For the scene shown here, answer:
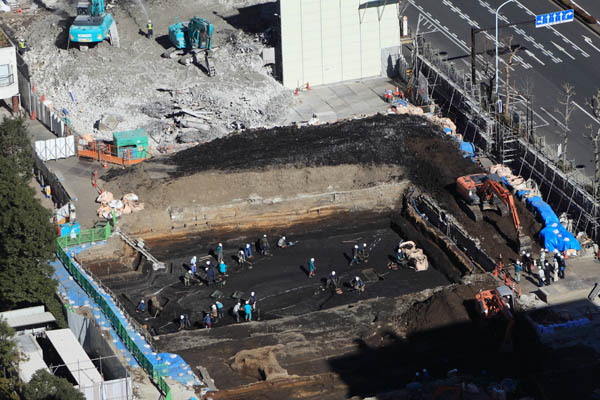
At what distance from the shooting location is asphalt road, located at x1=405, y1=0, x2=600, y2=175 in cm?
9512

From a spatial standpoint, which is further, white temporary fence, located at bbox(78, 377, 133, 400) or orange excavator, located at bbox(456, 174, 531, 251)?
orange excavator, located at bbox(456, 174, 531, 251)

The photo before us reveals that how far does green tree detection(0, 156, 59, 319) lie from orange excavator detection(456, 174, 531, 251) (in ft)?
95.2


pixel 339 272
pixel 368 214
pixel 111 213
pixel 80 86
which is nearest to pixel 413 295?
pixel 339 272

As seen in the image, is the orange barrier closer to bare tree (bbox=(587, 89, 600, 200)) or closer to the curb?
bare tree (bbox=(587, 89, 600, 200))

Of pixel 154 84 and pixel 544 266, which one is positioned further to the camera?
pixel 154 84

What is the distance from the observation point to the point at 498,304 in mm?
74250

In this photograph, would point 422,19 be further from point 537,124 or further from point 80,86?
point 80,86

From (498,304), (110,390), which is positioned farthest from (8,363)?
(498,304)

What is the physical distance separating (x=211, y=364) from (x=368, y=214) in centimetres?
2127

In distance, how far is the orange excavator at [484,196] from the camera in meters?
84.4

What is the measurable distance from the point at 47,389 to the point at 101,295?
14.9m

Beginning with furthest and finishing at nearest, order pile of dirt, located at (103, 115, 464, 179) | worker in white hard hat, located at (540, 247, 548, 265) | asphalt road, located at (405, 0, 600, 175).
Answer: asphalt road, located at (405, 0, 600, 175), pile of dirt, located at (103, 115, 464, 179), worker in white hard hat, located at (540, 247, 548, 265)

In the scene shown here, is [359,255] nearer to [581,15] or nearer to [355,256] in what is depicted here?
[355,256]

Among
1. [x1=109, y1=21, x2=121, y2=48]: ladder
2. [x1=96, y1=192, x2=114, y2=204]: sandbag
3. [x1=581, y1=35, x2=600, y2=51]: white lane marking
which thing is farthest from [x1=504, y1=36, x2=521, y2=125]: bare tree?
[x1=109, y1=21, x2=121, y2=48]: ladder
